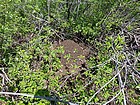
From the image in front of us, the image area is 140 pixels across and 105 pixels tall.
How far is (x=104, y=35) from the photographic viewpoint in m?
3.39

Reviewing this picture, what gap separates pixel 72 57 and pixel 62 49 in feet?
0.65

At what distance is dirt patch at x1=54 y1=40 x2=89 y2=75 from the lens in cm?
305

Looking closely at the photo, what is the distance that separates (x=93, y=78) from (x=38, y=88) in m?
0.65

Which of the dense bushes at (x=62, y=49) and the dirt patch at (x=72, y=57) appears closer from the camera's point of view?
the dense bushes at (x=62, y=49)

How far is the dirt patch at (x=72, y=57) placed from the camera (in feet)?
10.0

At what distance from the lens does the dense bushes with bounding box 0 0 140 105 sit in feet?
8.76

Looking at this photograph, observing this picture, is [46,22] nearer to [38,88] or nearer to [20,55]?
[20,55]

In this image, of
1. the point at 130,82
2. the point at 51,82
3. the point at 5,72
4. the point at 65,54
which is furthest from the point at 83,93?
the point at 5,72

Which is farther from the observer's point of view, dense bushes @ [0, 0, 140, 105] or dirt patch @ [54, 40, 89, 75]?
dirt patch @ [54, 40, 89, 75]

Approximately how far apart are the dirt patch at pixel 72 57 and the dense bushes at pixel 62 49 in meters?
0.09

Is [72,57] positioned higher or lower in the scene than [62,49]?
lower

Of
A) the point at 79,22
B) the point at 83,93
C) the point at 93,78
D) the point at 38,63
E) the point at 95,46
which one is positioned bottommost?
the point at 83,93

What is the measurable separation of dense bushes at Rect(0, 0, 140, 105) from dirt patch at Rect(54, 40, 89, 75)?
9 cm

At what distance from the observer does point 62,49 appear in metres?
3.15
